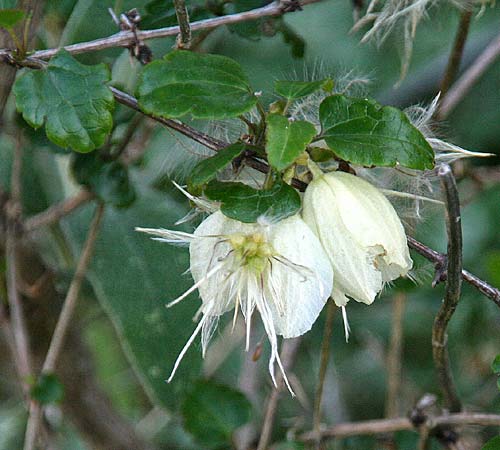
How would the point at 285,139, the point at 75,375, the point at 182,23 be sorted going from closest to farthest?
1. the point at 285,139
2. the point at 182,23
3. the point at 75,375

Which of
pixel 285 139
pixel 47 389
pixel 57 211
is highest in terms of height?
pixel 285 139

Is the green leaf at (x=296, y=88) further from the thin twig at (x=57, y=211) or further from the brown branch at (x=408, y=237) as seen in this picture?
the thin twig at (x=57, y=211)

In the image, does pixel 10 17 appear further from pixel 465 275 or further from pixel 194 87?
pixel 465 275

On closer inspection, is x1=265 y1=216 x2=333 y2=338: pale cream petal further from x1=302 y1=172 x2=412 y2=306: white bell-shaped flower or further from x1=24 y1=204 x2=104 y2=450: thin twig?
x1=24 y1=204 x2=104 y2=450: thin twig

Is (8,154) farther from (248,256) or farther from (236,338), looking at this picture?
(248,256)

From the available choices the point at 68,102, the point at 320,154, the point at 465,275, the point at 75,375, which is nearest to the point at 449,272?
the point at 465,275

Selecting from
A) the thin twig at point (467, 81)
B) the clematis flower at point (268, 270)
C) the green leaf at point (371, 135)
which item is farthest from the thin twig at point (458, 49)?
the clematis flower at point (268, 270)
